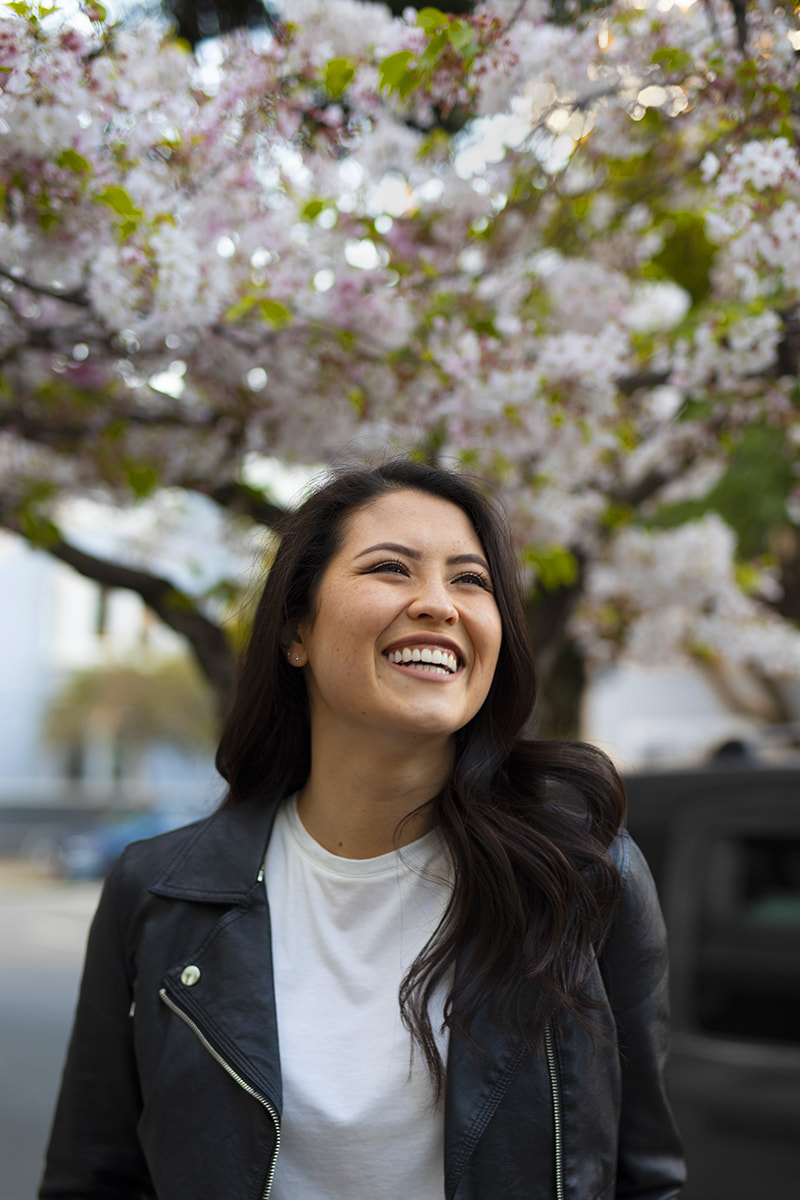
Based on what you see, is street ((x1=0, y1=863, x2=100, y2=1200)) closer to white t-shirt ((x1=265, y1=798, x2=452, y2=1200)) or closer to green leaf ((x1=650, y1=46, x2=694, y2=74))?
white t-shirt ((x1=265, y1=798, x2=452, y2=1200))

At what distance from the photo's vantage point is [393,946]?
1.81 m

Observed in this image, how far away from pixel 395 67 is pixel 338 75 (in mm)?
359

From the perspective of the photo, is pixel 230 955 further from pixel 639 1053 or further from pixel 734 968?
pixel 734 968

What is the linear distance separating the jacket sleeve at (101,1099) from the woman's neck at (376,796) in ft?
1.26

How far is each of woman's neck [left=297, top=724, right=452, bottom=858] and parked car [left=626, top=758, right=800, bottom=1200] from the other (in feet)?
4.39

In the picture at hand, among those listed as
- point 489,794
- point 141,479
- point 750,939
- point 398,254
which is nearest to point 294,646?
point 489,794

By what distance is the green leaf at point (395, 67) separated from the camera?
251 centimetres

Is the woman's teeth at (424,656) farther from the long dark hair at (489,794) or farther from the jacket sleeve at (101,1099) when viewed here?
the jacket sleeve at (101,1099)

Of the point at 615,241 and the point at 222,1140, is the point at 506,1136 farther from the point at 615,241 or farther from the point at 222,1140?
the point at 615,241

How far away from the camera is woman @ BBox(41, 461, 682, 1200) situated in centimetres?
168

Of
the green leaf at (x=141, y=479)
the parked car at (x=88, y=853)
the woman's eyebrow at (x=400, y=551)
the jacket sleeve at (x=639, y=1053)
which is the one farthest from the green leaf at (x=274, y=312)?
the parked car at (x=88, y=853)

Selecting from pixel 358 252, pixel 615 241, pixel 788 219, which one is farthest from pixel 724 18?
pixel 615 241

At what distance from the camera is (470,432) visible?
3537 mm

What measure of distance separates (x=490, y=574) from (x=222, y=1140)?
99 cm
